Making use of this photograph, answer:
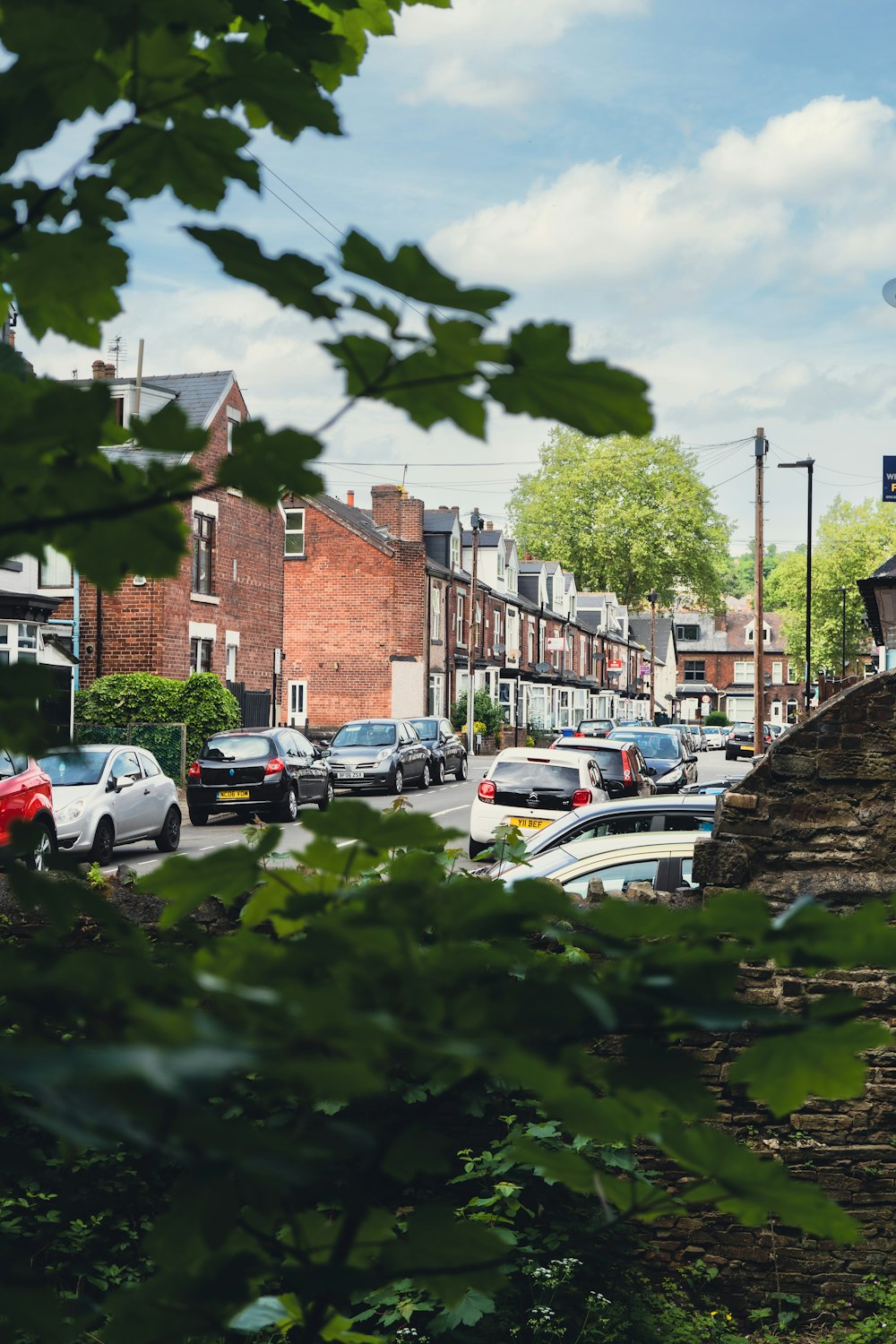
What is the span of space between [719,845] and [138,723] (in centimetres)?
2831

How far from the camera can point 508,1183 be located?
19.4ft

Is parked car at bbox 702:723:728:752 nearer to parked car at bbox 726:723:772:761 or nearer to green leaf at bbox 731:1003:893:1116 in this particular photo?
parked car at bbox 726:723:772:761

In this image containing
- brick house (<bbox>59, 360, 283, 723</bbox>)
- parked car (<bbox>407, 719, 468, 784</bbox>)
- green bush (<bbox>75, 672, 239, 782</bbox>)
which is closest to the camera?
green bush (<bbox>75, 672, 239, 782</bbox>)

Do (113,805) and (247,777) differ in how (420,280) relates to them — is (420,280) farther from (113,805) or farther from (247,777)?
(247,777)

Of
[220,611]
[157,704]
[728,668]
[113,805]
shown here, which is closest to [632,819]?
[113,805]

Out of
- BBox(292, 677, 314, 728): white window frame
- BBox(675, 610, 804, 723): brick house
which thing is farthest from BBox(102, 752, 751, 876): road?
BBox(675, 610, 804, 723): brick house

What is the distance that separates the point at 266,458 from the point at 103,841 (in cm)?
1873

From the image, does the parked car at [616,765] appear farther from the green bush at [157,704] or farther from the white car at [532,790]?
the green bush at [157,704]

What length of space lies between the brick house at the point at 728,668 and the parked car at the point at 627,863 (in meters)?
122

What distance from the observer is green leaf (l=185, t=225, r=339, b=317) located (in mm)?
1443

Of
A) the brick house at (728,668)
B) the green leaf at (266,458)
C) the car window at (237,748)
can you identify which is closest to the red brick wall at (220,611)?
the car window at (237,748)

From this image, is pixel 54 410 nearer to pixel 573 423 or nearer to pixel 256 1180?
pixel 573 423

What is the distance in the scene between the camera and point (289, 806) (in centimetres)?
2680

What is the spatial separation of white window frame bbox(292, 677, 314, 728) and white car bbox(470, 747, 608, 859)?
35.7 meters
